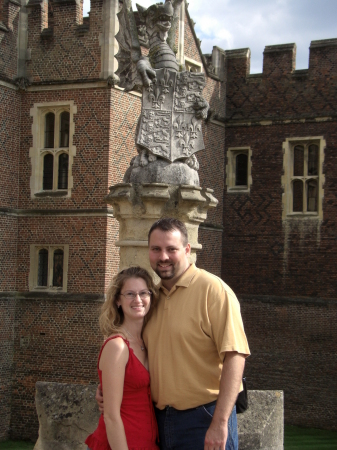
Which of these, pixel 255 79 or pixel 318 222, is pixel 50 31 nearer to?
pixel 255 79

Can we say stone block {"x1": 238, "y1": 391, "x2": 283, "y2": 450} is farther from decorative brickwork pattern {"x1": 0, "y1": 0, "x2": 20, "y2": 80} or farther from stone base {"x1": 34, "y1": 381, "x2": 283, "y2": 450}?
decorative brickwork pattern {"x1": 0, "y1": 0, "x2": 20, "y2": 80}

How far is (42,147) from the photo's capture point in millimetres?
16969

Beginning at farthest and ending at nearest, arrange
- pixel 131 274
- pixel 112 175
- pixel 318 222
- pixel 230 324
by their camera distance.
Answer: pixel 318 222 → pixel 112 175 → pixel 131 274 → pixel 230 324

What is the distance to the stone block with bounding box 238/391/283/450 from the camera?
5195 mm

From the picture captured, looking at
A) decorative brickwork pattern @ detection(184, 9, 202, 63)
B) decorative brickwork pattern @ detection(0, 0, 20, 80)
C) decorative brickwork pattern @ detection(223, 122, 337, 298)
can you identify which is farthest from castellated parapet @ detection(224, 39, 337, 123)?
decorative brickwork pattern @ detection(0, 0, 20, 80)

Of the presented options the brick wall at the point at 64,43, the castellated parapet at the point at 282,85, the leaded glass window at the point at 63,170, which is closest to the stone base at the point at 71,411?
the leaded glass window at the point at 63,170

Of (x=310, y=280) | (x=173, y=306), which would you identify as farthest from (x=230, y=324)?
(x=310, y=280)

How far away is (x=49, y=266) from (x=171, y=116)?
406 inches

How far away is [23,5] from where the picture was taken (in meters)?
16.9

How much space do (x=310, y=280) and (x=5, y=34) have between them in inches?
378

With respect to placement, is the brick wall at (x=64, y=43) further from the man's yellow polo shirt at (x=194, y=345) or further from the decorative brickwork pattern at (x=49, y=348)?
the man's yellow polo shirt at (x=194, y=345)

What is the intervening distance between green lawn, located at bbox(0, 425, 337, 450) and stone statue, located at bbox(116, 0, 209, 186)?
429 inches

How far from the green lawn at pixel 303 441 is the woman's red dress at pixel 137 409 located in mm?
12682

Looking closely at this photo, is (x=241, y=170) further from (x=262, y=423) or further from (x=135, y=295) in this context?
(x=135, y=295)
